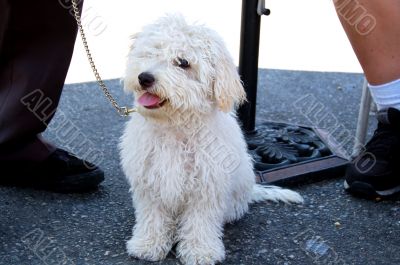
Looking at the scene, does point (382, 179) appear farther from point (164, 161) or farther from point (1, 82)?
point (1, 82)

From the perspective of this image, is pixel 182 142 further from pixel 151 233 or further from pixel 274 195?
pixel 274 195

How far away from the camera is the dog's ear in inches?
89.0

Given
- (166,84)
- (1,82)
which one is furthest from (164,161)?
(1,82)

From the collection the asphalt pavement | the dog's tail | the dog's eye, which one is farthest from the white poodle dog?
the dog's tail

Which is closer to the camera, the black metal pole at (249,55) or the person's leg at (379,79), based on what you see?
the person's leg at (379,79)

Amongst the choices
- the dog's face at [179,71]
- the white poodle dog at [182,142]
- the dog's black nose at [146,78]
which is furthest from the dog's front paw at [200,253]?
the dog's black nose at [146,78]

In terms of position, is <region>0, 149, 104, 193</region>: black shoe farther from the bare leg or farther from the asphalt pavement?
the bare leg

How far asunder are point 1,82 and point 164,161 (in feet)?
3.24

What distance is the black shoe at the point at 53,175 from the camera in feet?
9.58

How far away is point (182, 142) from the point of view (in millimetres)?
2361

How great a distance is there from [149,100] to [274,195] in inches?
37.1

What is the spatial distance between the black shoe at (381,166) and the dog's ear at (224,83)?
0.91 m

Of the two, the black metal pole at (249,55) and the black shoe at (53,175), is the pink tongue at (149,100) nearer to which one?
the black shoe at (53,175)

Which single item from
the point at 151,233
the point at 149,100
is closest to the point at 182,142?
the point at 149,100
